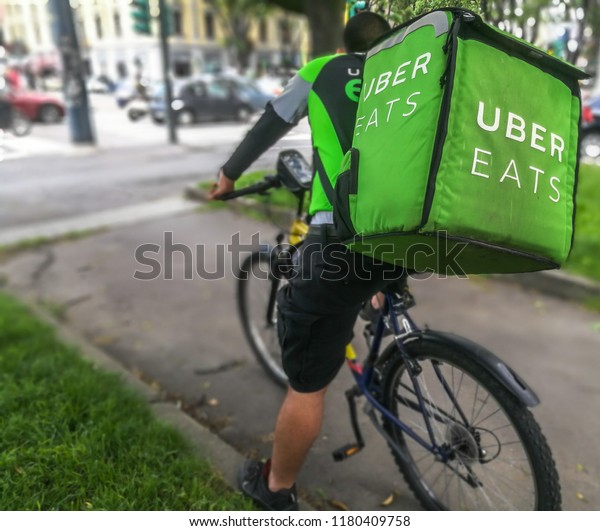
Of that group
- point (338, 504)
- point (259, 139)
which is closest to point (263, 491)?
point (338, 504)

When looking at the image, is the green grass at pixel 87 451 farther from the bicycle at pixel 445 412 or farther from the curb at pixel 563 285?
the curb at pixel 563 285

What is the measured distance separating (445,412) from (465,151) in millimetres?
1005

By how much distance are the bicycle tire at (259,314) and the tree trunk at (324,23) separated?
14.3ft

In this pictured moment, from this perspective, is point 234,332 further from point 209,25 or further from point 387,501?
point 209,25

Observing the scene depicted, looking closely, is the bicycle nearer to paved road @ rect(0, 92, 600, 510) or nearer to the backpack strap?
paved road @ rect(0, 92, 600, 510)

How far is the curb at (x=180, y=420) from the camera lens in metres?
2.23

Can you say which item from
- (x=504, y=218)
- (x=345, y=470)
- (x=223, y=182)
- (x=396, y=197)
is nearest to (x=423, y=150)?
(x=396, y=197)

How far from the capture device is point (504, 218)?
1271mm

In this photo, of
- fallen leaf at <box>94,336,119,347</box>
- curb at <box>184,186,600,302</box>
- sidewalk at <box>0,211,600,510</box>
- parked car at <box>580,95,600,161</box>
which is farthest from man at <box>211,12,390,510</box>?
parked car at <box>580,95,600,161</box>

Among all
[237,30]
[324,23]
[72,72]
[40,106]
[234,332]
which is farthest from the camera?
[237,30]

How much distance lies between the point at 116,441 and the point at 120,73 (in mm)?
43913

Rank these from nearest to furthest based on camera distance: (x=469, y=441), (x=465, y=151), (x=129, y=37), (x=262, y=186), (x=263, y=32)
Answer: (x=465, y=151) < (x=469, y=441) < (x=262, y=186) < (x=129, y=37) < (x=263, y=32)

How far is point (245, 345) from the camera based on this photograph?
349 cm

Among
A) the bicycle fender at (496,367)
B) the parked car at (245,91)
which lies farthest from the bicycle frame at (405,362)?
the parked car at (245,91)
